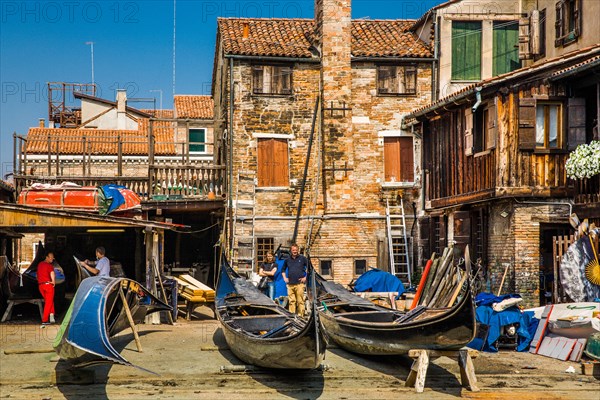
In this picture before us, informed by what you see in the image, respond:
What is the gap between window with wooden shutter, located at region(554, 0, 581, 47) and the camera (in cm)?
2062

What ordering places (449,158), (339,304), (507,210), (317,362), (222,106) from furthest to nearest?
1. (222,106)
2. (449,158)
3. (507,210)
4. (339,304)
5. (317,362)

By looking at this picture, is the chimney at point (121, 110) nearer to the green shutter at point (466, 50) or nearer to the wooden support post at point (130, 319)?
the green shutter at point (466, 50)

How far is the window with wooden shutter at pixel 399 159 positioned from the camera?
24281mm

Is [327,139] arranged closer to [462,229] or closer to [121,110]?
[462,229]

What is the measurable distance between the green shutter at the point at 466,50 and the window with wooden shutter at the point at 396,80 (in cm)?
128

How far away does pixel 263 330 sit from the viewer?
1456 centimetres

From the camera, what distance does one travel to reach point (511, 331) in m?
15.0

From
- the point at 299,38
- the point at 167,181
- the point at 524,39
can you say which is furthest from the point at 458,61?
the point at 167,181

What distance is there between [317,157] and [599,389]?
13.2m

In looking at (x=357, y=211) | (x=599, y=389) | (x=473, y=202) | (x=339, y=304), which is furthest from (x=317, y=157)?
(x=599, y=389)

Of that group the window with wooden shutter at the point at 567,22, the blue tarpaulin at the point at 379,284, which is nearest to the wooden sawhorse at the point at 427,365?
the blue tarpaulin at the point at 379,284

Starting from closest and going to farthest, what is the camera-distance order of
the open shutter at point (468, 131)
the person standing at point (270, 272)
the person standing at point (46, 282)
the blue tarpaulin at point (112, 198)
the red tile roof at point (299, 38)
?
the person standing at point (46, 282)
the person standing at point (270, 272)
the open shutter at point (468, 131)
the blue tarpaulin at point (112, 198)
the red tile roof at point (299, 38)

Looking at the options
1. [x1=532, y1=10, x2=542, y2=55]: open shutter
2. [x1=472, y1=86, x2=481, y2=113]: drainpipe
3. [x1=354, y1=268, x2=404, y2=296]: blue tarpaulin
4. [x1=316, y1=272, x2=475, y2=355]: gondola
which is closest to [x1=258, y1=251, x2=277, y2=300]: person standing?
[x1=354, y1=268, x2=404, y2=296]: blue tarpaulin

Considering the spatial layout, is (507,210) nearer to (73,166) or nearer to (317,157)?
(317,157)
